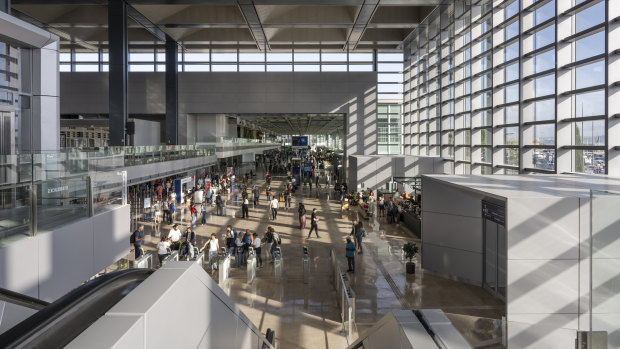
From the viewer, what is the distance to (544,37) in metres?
17.4

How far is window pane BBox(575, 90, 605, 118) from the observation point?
14.5m

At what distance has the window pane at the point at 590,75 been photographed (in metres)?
14.4

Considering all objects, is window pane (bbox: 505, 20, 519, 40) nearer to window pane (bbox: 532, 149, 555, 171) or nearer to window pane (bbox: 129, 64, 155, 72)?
window pane (bbox: 532, 149, 555, 171)

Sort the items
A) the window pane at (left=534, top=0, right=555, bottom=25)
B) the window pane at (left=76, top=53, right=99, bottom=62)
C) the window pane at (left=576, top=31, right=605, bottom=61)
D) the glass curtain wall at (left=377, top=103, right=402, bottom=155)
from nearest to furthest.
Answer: the window pane at (left=576, top=31, right=605, bottom=61) < the window pane at (left=534, top=0, right=555, bottom=25) < the window pane at (left=76, top=53, right=99, bottom=62) < the glass curtain wall at (left=377, top=103, right=402, bottom=155)

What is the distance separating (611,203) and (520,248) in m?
6.72

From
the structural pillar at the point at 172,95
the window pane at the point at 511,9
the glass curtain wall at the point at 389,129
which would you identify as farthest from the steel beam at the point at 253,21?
the window pane at the point at 511,9

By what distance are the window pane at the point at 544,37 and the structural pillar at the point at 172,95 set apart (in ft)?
93.4

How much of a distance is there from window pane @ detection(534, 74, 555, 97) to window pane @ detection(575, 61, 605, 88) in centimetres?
158

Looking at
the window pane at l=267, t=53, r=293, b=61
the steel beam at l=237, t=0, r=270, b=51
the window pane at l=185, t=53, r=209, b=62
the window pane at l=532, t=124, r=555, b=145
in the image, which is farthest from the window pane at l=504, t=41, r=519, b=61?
the window pane at l=185, t=53, r=209, b=62

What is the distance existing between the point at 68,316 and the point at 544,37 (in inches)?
779

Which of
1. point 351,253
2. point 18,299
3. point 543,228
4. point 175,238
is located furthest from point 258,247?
point 18,299

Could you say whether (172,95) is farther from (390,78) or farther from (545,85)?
(545,85)

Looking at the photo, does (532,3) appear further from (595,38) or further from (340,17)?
(340,17)

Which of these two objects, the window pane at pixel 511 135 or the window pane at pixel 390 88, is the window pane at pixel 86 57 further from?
the window pane at pixel 511 135
